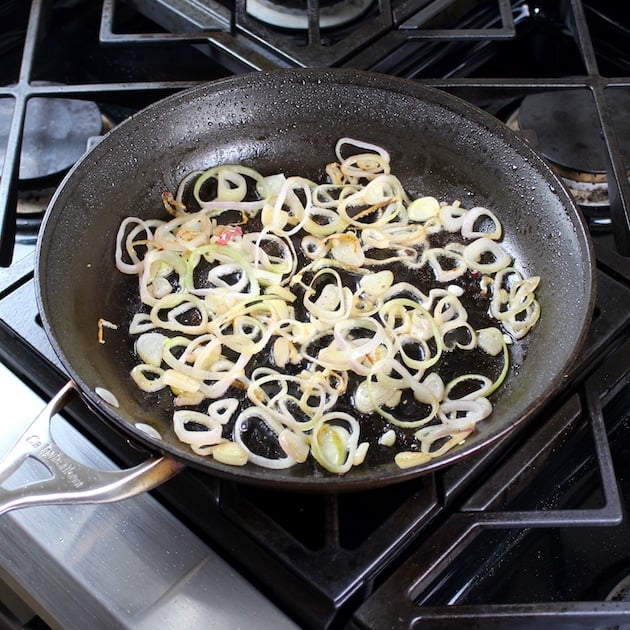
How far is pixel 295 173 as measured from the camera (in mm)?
1260

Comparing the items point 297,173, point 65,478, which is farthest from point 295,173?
point 65,478

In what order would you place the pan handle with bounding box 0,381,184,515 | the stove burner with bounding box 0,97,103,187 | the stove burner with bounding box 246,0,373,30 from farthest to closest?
the stove burner with bounding box 246,0,373,30, the stove burner with bounding box 0,97,103,187, the pan handle with bounding box 0,381,184,515

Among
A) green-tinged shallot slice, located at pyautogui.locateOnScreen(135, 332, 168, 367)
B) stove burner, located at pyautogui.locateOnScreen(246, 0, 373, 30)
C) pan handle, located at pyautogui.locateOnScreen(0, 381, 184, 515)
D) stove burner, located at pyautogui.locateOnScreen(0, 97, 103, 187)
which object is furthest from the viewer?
stove burner, located at pyautogui.locateOnScreen(246, 0, 373, 30)

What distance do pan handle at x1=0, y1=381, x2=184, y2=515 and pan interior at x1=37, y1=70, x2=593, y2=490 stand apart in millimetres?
75

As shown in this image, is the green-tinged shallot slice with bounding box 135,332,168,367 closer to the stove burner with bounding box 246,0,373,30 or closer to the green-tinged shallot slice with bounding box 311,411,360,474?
the green-tinged shallot slice with bounding box 311,411,360,474

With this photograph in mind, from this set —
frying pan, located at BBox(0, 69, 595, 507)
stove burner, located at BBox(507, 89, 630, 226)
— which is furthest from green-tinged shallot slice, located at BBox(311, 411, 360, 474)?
stove burner, located at BBox(507, 89, 630, 226)

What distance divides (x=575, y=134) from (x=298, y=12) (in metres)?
0.52

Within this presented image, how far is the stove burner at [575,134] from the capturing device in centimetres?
124

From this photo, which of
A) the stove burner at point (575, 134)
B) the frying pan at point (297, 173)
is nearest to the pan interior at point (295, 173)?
the frying pan at point (297, 173)

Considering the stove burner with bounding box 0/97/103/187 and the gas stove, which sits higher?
the stove burner with bounding box 0/97/103/187

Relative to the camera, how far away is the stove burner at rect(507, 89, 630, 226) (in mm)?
1237

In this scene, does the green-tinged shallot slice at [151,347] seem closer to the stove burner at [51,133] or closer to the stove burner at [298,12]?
the stove burner at [51,133]

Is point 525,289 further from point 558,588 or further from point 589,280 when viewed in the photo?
point 558,588

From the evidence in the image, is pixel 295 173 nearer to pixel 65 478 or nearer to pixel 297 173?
pixel 297 173
